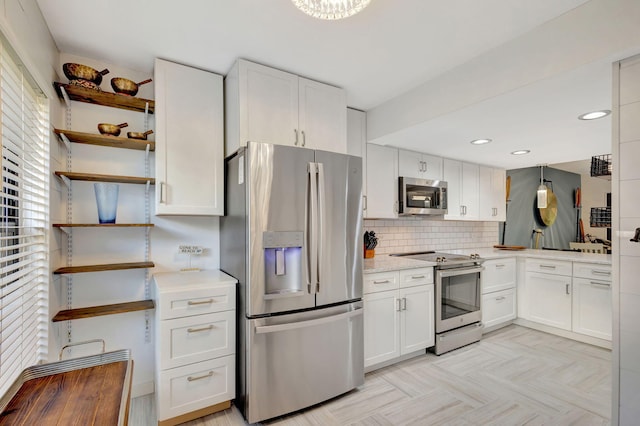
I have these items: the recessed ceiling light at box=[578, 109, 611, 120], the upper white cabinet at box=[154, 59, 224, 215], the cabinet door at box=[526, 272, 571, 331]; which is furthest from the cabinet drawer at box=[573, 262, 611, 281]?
the upper white cabinet at box=[154, 59, 224, 215]

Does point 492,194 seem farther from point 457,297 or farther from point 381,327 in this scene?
point 381,327

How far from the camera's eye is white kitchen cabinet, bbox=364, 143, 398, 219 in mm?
3234

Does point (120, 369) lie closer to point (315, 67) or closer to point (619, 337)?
point (315, 67)

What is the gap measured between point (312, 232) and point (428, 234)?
250cm

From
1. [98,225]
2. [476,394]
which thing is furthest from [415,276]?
[98,225]

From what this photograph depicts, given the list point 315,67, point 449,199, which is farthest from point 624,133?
point 449,199

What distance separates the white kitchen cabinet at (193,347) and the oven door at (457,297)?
80.2 inches

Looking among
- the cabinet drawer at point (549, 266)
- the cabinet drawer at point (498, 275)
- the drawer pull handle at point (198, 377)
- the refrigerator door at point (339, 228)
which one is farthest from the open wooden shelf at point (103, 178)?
the cabinet drawer at point (549, 266)

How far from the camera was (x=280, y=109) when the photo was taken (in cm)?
237

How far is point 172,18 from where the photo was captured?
1.79m

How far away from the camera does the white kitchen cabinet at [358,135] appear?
3.11m

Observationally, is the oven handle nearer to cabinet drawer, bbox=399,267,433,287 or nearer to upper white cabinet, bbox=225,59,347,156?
cabinet drawer, bbox=399,267,433,287

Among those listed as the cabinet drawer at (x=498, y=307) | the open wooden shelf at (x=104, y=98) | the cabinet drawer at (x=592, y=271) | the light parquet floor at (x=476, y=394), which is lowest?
the light parquet floor at (x=476, y=394)

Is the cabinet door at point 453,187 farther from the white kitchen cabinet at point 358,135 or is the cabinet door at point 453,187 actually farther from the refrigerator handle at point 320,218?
the refrigerator handle at point 320,218
